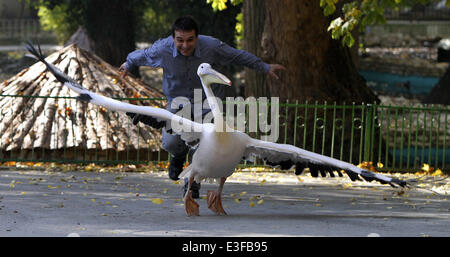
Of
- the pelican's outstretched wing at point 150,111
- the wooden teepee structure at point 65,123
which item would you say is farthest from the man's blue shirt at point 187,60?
the wooden teepee structure at point 65,123

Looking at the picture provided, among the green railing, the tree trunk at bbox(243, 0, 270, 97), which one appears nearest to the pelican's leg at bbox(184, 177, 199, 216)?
the green railing

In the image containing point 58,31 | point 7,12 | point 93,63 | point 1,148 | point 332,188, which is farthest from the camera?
point 7,12

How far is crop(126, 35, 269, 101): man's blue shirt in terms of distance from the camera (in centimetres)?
850

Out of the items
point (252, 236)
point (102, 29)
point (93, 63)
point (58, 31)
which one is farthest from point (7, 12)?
point (252, 236)

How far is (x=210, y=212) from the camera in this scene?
27.1ft

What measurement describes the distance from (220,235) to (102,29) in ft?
61.4

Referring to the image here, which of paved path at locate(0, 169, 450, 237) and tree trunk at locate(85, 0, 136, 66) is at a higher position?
tree trunk at locate(85, 0, 136, 66)

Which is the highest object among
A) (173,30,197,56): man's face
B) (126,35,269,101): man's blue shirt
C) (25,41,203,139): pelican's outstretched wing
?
(173,30,197,56): man's face

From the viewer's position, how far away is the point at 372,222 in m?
7.85

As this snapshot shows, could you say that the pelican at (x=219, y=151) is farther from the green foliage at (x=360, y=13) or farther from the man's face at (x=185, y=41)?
the green foliage at (x=360, y=13)

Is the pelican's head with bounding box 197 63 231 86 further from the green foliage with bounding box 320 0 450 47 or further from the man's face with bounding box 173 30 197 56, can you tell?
the green foliage with bounding box 320 0 450 47

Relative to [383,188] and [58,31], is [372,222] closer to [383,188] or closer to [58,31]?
[383,188]

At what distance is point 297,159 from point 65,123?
627cm

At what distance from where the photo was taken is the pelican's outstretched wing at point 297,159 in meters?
7.54
